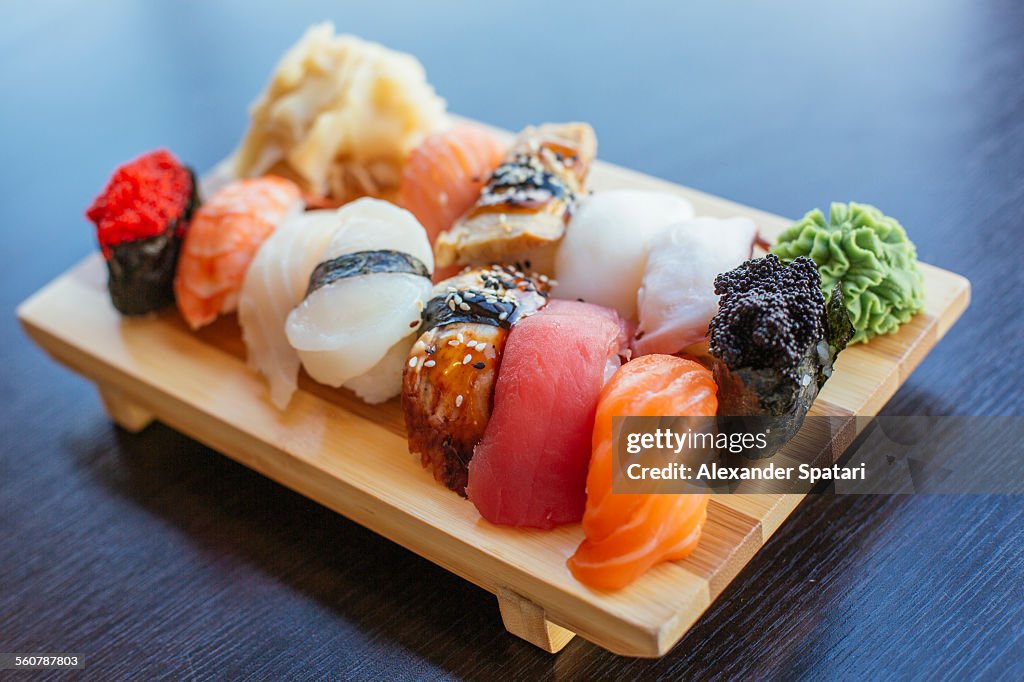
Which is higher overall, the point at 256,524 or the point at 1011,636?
the point at 1011,636

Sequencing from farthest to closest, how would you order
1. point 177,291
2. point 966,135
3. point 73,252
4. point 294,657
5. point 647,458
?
point 73,252, point 966,135, point 177,291, point 294,657, point 647,458

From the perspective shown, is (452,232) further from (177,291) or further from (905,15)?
(905,15)

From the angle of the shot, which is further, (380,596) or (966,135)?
(966,135)

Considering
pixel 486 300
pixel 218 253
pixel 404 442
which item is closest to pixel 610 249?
pixel 486 300

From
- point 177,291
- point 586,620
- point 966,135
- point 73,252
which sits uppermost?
point 966,135

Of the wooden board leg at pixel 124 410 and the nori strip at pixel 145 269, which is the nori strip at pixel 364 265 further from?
the wooden board leg at pixel 124 410

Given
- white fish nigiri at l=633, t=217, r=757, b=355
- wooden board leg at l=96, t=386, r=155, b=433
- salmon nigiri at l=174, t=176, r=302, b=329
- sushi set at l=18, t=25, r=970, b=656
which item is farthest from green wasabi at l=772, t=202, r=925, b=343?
wooden board leg at l=96, t=386, r=155, b=433

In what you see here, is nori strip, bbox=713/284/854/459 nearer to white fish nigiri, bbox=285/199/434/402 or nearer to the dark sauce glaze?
the dark sauce glaze

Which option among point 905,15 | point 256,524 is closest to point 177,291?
point 256,524
